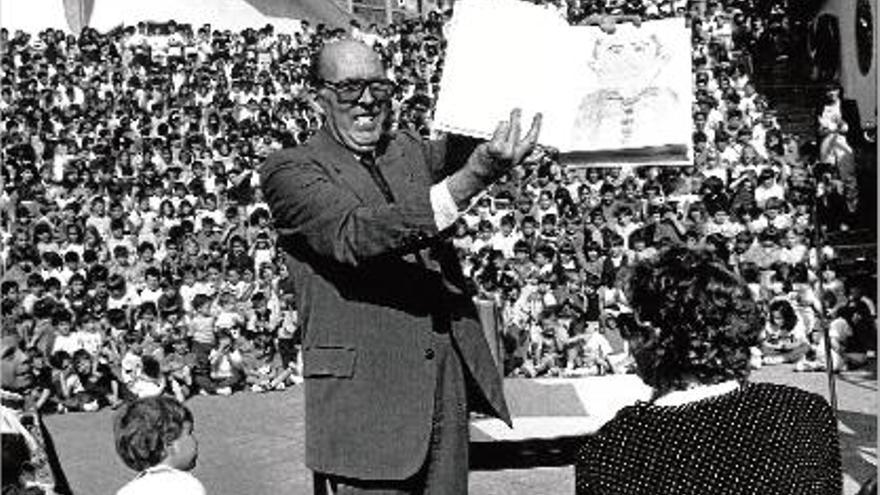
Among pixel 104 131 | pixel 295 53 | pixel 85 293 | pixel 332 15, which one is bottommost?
pixel 85 293

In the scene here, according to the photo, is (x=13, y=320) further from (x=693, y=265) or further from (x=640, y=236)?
(x=693, y=265)

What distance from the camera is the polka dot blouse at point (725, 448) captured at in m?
2.06

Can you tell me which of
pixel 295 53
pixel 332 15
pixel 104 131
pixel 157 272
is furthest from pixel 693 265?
pixel 332 15

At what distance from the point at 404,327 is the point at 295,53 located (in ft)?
51.1

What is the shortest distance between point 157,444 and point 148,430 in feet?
0.15

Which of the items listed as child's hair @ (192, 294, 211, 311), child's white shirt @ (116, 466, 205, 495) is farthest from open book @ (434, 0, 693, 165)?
child's hair @ (192, 294, 211, 311)

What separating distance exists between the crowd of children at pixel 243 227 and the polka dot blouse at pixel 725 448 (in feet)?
20.2

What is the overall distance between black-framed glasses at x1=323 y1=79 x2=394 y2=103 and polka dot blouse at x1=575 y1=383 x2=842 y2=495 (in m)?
0.91

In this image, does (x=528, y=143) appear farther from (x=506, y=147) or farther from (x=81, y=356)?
(x=81, y=356)

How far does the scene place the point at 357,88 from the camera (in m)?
2.68

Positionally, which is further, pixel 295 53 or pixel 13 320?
pixel 295 53

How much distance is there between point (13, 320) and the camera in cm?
1013

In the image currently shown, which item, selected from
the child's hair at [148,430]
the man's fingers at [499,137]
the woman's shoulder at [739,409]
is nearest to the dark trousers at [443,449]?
the man's fingers at [499,137]

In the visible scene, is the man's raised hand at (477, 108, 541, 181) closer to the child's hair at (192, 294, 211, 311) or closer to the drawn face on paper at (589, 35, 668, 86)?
the drawn face on paper at (589, 35, 668, 86)
